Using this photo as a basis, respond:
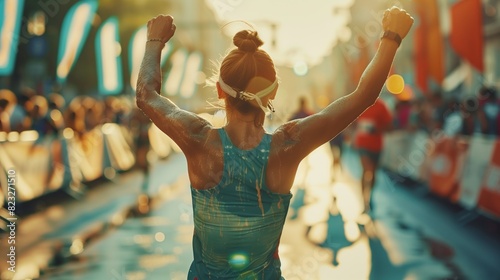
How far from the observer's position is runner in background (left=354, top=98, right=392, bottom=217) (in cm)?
1212

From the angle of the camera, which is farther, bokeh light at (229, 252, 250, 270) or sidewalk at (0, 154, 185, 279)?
sidewalk at (0, 154, 185, 279)

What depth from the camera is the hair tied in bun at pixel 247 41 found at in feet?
8.93

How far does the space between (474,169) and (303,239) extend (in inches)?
142

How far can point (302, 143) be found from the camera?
267 centimetres

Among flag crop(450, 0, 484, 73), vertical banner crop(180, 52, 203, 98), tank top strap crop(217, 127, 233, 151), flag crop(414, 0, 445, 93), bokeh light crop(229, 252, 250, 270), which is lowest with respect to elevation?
vertical banner crop(180, 52, 203, 98)

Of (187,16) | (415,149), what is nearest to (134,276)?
(415,149)

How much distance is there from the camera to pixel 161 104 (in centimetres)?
278

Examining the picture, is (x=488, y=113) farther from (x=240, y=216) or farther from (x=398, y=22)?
(x=240, y=216)

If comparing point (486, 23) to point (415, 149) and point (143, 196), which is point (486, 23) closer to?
point (415, 149)

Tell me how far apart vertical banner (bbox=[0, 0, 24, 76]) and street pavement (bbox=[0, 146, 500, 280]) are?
309 centimetres

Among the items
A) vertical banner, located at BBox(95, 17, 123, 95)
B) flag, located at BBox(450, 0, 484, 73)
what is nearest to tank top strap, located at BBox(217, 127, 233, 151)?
flag, located at BBox(450, 0, 484, 73)

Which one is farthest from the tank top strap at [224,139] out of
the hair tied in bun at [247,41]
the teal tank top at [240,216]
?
the hair tied in bun at [247,41]

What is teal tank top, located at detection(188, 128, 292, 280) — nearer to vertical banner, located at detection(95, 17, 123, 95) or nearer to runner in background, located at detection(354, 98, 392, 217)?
runner in background, located at detection(354, 98, 392, 217)

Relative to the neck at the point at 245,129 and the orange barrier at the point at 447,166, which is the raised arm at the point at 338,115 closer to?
the neck at the point at 245,129
